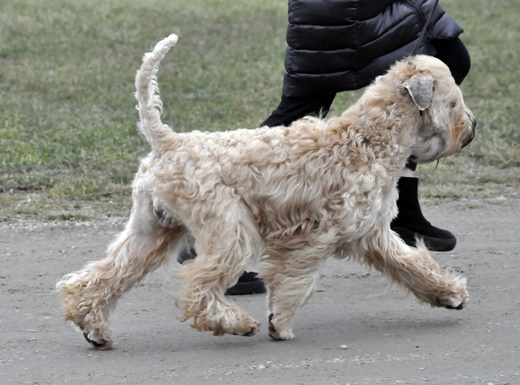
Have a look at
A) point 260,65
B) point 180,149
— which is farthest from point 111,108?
point 180,149

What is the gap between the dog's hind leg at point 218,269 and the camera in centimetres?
500

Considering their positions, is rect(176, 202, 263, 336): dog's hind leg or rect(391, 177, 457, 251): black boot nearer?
rect(176, 202, 263, 336): dog's hind leg

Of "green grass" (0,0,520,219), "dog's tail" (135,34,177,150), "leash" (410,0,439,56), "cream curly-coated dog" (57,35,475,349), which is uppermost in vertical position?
"leash" (410,0,439,56)

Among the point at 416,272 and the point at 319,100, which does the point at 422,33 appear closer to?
the point at 319,100

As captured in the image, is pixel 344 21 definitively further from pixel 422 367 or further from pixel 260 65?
pixel 260 65

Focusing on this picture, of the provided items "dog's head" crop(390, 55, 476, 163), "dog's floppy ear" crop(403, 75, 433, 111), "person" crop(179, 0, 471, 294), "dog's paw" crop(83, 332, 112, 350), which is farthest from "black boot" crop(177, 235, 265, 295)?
"dog's floppy ear" crop(403, 75, 433, 111)

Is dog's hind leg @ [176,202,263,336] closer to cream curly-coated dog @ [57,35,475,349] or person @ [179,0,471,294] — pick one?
cream curly-coated dog @ [57,35,475,349]

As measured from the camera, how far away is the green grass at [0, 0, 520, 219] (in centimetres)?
861

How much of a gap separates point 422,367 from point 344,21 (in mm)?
2058

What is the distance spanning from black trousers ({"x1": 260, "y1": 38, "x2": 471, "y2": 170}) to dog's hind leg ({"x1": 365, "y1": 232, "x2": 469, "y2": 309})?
3.66ft

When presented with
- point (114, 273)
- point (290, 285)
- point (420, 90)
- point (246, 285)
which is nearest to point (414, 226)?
point (246, 285)

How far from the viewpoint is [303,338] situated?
5.30 metres

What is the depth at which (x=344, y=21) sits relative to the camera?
5.98 metres

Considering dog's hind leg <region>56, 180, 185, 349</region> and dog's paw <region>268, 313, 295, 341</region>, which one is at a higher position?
dog's hind leg <region>56, 180, 185, 349</region>
